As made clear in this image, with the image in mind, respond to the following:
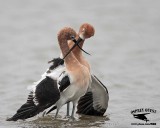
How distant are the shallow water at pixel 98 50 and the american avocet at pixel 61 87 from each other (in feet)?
2.22

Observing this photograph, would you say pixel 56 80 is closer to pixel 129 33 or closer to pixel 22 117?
pixel 22 117

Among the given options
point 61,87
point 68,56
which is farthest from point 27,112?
point 68,56

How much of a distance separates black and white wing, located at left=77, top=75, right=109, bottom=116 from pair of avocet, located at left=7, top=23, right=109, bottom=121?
0.15 ft

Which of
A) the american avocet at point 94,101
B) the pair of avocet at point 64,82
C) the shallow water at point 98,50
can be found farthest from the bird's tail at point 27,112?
the american avocet at point 94,101

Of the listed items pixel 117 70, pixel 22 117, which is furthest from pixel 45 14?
pixel 22 117

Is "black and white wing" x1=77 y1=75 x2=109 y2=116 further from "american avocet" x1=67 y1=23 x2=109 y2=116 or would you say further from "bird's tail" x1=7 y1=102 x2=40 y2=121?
"bird's tail" x1=7 y1=102 x2=40 y2=121

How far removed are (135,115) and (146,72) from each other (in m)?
5.75

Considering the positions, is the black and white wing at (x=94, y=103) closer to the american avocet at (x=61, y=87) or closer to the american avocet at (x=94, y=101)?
the american avocet at (x=94, y=101)

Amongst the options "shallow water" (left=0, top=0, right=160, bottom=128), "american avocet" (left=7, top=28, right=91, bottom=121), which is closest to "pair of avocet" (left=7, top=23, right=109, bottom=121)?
"american avocet" (left=7, top=28, right=91, bottom=121)

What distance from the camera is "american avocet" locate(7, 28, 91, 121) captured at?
46.6 feet

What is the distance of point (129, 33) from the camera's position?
89.8ft

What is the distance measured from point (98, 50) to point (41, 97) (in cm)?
1099

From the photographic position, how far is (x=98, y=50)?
82.4 feet

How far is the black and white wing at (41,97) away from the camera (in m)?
14.2
